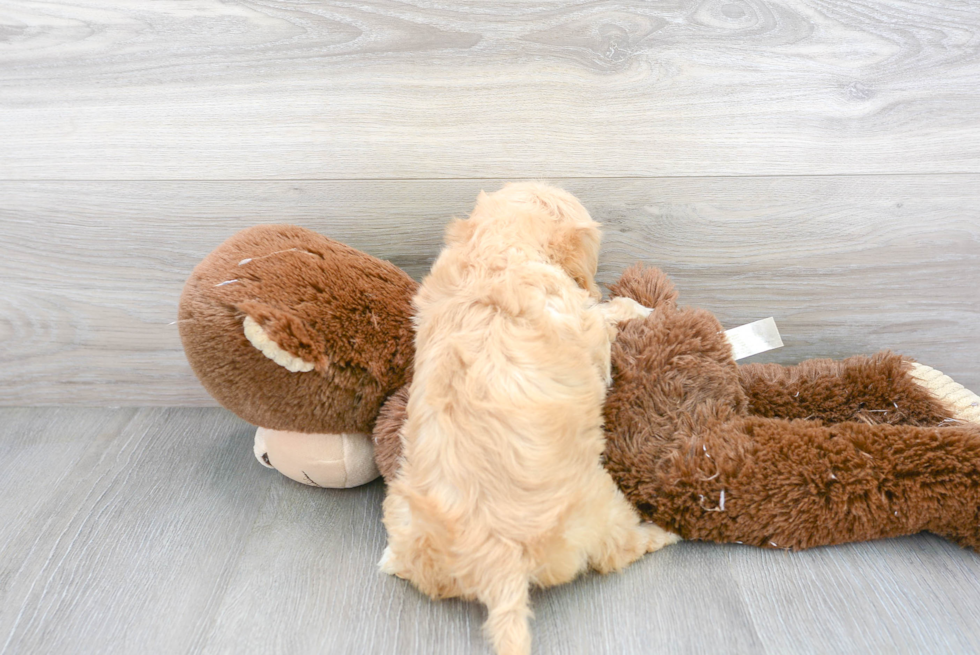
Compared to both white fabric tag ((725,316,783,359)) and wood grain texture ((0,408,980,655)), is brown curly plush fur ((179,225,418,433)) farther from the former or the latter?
white fabric tag ((725,316,783,359))

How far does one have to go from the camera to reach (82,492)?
2.70 ft

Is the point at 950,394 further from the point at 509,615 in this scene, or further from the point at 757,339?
the point at 509,615

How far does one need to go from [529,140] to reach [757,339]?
40cm

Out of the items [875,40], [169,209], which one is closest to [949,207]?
[875,40]

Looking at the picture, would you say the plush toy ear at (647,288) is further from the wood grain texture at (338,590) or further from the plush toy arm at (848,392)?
the wood grain texture at (338,590)

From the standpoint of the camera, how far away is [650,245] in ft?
2.90

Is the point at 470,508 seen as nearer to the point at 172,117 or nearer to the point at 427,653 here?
the point at 427,653

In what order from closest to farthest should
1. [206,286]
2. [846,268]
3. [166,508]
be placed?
[206,286]
[166,508]
[846,268]

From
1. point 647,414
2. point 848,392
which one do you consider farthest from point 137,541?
point 848,392

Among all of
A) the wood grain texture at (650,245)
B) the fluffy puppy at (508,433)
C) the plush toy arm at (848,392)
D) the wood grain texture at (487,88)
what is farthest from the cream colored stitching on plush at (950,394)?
the fluffy puppy at (508,433)

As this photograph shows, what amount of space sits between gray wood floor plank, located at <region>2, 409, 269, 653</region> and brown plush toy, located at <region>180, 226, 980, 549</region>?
145mm

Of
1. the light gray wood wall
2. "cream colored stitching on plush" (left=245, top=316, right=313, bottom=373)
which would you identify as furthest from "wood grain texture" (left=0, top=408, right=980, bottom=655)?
the light gray wood wall

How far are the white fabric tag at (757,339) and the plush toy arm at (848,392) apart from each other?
0.03 metres

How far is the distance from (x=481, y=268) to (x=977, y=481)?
0.55 metres
